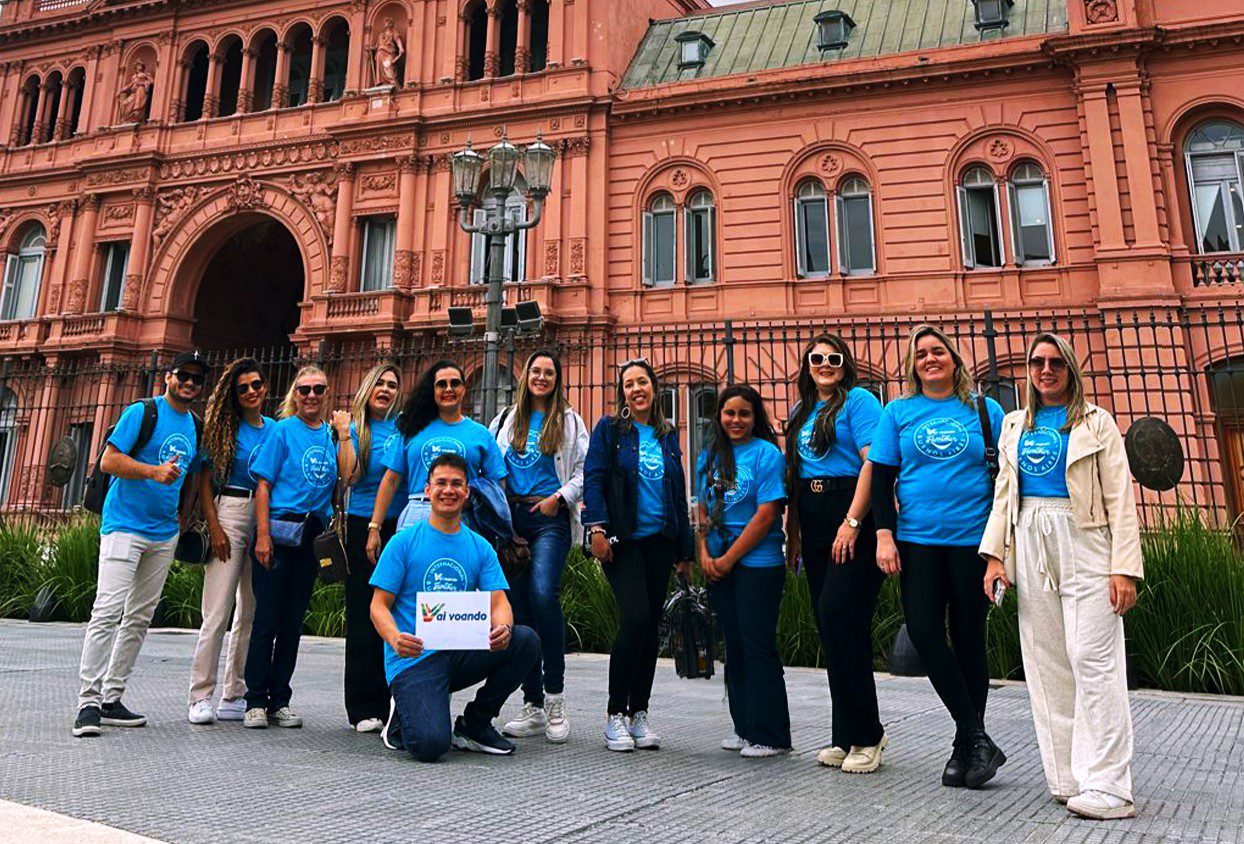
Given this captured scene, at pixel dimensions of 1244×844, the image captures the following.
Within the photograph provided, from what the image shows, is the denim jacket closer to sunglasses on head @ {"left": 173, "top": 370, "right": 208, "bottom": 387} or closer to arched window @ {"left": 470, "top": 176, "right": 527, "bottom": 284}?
sunglasses on head @ {"left": 173, "top": 370, "right": 208, "bottom": 387}

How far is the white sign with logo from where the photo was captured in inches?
161

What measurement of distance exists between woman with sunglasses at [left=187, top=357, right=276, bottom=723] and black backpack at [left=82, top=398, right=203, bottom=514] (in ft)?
0.22

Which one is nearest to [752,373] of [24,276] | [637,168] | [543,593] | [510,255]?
[637,168]

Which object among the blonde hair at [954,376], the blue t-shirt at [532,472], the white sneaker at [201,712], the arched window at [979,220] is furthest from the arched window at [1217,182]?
the white sneaker at [201,712]

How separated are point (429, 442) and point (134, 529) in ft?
6.00

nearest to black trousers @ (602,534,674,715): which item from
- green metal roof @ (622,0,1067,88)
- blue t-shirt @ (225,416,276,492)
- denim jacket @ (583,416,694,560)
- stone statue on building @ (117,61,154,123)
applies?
denim jacket @ (583,416,694,560)

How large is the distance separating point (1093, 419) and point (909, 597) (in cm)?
110

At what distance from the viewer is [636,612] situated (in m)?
4.46

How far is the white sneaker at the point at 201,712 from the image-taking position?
498 centimetres

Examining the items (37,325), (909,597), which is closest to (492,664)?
(909,597)

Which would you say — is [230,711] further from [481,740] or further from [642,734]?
[642,734]

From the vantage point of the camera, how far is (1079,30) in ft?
60.1

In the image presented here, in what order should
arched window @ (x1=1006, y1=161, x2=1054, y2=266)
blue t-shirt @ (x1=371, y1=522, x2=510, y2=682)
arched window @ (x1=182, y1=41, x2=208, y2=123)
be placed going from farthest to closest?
arched window @ (x1=182, y1=41, x2=208, y2=123) → arched window @ (x1=1006, y1=161, x2=1054, y2=266) → blue t-shirt @ (x1=371, y1=522, x2=510, y2=682)

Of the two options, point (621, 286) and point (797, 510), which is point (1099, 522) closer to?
point (797, 510)
